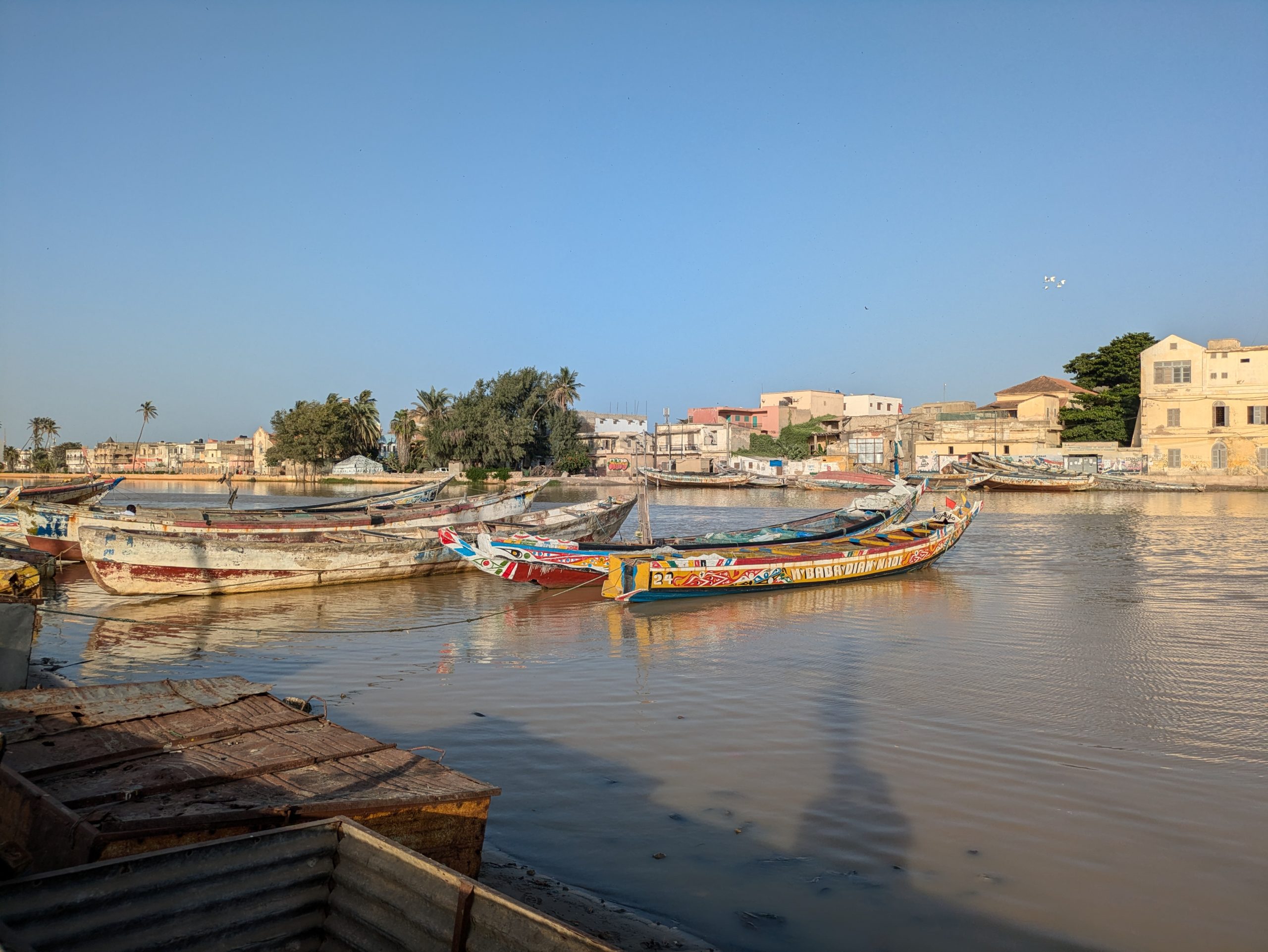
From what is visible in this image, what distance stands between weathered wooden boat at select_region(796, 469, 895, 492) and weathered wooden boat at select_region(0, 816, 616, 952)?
155 feet

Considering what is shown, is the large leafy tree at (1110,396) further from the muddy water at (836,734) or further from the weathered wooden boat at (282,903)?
the weathered wooden boat at (282,903)

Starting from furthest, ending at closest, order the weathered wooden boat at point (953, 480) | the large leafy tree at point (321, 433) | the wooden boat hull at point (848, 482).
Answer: the large leafy tree at point (321, 433) < the wooden boat hull at point (848, 482) < the weathered wooden boat at point (953, 480)

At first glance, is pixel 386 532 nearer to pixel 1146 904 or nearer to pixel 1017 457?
pixel 1146 904

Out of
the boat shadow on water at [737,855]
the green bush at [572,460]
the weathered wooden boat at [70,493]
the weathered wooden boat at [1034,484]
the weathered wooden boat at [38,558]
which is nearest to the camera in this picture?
the boat shadow on water at [737,855]

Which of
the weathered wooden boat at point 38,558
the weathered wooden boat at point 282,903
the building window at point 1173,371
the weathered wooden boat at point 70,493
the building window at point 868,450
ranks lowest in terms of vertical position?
the weathered wooden boat at point 38,558

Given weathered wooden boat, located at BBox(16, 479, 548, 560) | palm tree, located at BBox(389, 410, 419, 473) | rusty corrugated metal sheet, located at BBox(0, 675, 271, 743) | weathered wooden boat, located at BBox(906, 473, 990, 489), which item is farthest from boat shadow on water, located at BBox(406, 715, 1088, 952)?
palm tree, located at BBox(389, 410, 419, 473)

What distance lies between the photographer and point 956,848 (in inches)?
201

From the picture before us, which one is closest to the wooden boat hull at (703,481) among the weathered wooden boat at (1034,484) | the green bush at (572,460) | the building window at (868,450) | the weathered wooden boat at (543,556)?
the green bush at (572,460)

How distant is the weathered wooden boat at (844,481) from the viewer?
165 ft

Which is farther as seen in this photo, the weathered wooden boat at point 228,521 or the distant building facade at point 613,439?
the distant building facade at point 613,439

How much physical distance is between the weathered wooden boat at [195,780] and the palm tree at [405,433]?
216ft

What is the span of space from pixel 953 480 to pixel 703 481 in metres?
15.1

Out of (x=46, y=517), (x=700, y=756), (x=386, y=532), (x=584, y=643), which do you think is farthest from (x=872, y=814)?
(x=46, y=517)

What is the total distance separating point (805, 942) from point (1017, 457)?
50.7 meters
